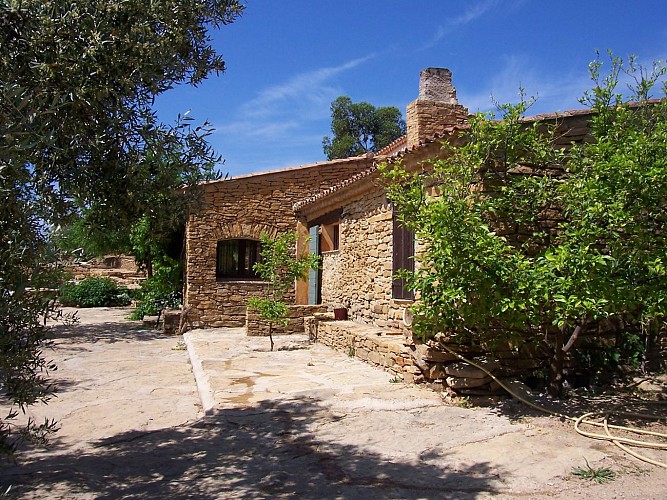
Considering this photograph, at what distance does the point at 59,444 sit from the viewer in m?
5.35

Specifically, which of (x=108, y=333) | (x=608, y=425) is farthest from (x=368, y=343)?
(x=108, y=333)

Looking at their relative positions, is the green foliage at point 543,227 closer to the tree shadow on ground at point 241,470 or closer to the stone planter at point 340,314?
the tree shadow on ground at point 241,470

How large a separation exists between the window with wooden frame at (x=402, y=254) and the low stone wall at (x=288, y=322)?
4153 mm

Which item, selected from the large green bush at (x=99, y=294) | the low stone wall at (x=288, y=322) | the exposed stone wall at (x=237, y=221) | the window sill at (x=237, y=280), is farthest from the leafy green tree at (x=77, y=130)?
the large green bush at (x=99, y=294)

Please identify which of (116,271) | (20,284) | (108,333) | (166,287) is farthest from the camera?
(116,271)

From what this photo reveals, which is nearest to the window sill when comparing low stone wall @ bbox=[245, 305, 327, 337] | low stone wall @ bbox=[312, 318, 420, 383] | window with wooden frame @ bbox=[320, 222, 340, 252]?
low stone wall @ bbox=[245, 305, 327, 337]

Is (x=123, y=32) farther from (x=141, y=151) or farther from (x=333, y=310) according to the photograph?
(x=333, y=310)

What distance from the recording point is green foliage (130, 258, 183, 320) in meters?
16.7

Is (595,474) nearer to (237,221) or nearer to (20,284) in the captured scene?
(20,284)

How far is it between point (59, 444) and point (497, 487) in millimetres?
4090

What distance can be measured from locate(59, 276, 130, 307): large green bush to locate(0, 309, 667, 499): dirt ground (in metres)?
16.7

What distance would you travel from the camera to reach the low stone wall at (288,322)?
13234 mm

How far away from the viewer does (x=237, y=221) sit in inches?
586

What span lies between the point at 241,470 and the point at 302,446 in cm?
70
